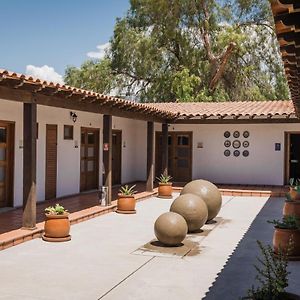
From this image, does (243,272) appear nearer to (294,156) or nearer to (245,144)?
(245,144)

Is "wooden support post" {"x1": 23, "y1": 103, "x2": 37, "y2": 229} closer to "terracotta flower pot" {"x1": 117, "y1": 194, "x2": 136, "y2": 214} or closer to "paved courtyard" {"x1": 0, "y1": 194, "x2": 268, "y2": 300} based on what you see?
"paved courtyard" {"x1": 0, "y1": 194, "x2": 268, "y2": 300}

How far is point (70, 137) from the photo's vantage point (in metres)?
13.8

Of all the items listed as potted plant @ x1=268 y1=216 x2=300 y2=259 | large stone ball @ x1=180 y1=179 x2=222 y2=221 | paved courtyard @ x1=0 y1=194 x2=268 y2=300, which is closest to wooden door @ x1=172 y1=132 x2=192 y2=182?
large stone ball @ x1=180 y1=179 x2=222 y2=221

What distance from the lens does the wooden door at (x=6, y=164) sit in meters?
10.9

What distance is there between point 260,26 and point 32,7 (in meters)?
13.6

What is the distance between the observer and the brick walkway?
8.24 metres

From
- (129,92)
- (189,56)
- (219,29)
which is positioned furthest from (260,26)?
(129,92)

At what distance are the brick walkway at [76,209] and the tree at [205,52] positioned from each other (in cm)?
1183

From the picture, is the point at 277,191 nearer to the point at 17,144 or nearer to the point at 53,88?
the point at 17,144

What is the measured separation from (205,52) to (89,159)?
15.8 m

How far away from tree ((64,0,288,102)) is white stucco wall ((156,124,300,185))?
951 centimetres

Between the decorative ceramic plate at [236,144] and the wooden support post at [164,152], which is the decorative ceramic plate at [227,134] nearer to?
the decorative ceramic plate at [236,144]

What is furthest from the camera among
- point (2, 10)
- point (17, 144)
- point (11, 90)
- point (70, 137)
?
point (2, 10)

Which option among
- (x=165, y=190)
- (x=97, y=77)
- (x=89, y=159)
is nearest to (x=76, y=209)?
(x=89, y=159)
